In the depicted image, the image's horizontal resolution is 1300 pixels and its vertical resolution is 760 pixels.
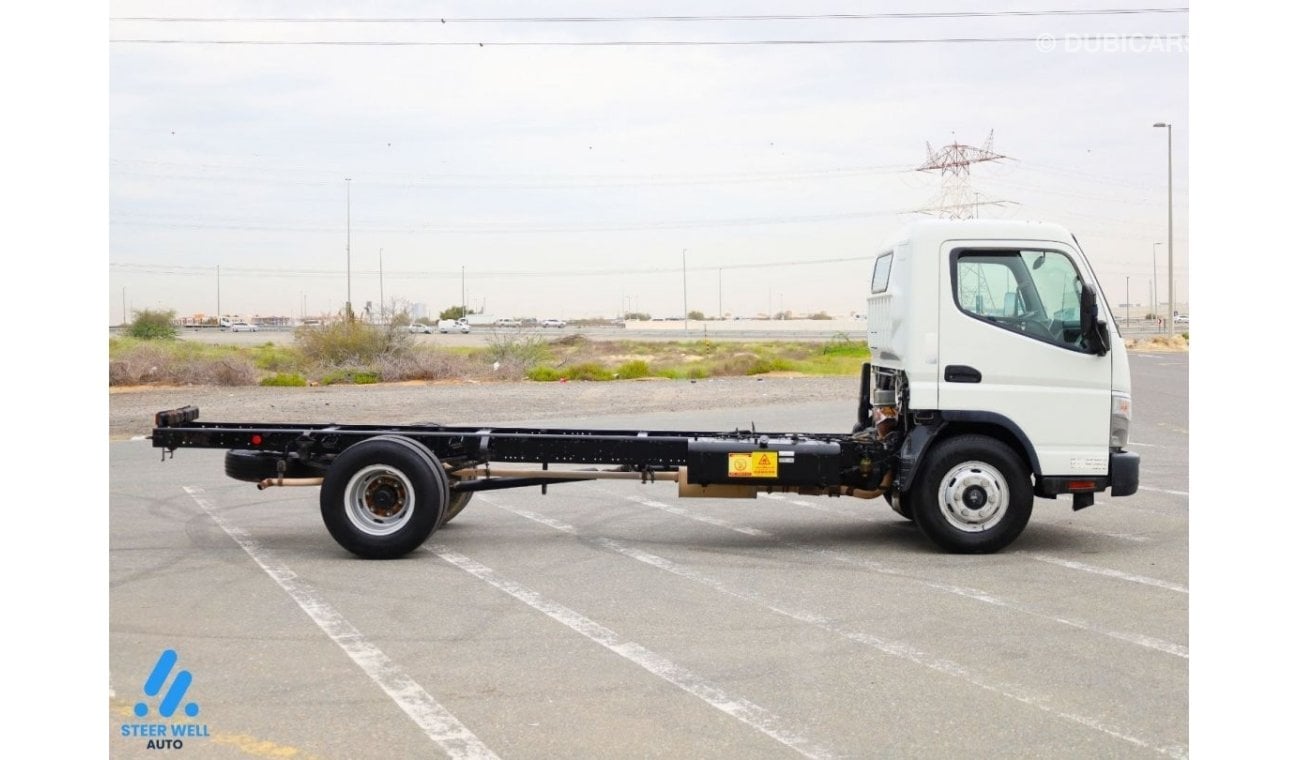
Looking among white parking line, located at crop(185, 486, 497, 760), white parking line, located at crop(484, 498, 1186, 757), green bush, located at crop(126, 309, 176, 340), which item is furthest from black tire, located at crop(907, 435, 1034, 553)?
green bush, located at crop(126, 309, 176, 340)

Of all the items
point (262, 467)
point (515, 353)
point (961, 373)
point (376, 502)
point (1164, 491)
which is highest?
point (515, 353)

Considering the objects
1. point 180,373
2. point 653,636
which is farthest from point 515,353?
point 653,636

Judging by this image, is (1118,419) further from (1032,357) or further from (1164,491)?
(1164,491)

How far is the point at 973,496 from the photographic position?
393 inches

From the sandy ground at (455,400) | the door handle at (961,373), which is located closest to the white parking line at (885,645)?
the door handle at (961,373)

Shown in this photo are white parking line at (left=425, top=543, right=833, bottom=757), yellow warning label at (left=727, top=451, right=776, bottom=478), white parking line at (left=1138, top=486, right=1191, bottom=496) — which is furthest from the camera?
white parking line at (left=1138, top=486, right=1191, bottom=496)

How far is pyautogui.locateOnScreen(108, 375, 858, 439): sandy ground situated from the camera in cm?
2377

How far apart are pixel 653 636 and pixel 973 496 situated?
3.69 metres

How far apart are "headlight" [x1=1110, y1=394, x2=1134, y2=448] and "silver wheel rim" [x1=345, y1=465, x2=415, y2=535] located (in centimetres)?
578

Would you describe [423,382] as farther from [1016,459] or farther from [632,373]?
[1016,459]

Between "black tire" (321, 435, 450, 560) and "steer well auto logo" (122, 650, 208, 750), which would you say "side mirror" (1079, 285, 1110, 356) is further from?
"steer well auto logo" (122, 650, 208, 750)

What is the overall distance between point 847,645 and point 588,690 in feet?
5.73

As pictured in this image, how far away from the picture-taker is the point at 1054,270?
1002cm

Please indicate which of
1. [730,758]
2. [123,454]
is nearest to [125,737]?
[730,758]
